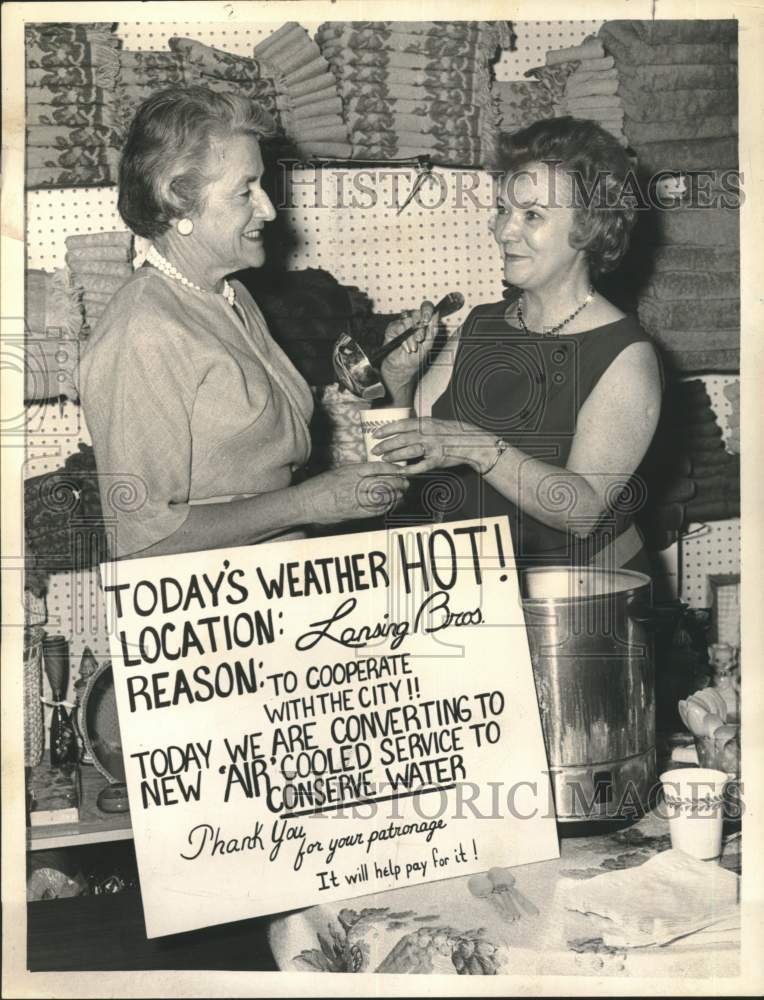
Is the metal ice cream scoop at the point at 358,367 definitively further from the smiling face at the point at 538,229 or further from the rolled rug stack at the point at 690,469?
the rolled rug stack at the point at 690,469

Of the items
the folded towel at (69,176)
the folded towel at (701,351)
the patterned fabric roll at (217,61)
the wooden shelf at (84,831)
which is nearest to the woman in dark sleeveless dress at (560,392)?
the folded towel at (701,351)

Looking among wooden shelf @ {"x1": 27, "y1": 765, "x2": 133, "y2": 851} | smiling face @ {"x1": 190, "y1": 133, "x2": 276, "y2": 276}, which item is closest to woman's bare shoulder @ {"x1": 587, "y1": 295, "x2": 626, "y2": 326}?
smiling face @ {"x1": 190, "y1": 133, "x2": 276, "y2": 276}

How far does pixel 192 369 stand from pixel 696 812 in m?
1.41

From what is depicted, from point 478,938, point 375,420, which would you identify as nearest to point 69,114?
point 375,420

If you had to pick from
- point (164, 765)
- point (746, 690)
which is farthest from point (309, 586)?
point (746, 690)

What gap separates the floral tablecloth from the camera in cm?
251

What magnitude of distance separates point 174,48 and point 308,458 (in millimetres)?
939

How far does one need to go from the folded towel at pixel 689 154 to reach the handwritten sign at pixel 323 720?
0.91 m

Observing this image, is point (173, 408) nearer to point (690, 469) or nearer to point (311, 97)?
point (311, 97)

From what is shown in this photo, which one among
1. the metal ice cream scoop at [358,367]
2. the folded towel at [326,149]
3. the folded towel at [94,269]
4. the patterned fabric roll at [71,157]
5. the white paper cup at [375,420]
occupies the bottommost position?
the white paper cup at [375,420]

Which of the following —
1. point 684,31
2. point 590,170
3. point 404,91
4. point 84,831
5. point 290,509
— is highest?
point 684,31

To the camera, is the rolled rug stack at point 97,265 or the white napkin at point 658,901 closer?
the white napkin at point 658,901

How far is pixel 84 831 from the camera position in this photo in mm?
2629

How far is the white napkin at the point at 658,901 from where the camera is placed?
8.35ft
